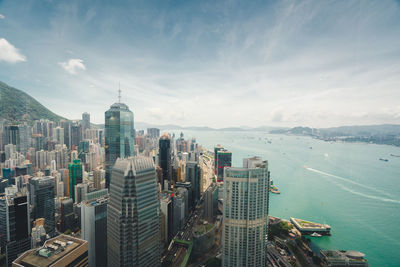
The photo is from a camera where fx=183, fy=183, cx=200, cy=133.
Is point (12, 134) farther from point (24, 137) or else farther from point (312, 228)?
point (312, 228)

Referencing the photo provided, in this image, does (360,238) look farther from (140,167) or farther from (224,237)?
(140,167)

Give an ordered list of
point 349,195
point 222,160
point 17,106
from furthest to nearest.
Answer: point 222,160, point 349,195, point 17,106

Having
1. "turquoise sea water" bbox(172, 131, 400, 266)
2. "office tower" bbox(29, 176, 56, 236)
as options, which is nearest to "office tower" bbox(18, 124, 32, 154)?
"office tower" bbox(29, 176, 56, 236)

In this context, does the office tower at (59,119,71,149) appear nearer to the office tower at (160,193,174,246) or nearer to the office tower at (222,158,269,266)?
the office tower at (160,193,174,246)

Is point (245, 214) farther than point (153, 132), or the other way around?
point (153, 132)

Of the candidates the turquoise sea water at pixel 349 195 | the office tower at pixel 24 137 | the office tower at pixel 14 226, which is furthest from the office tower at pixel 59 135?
the turquoise sea water at pixel 349 195

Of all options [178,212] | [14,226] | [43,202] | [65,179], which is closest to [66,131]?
[65,179]
